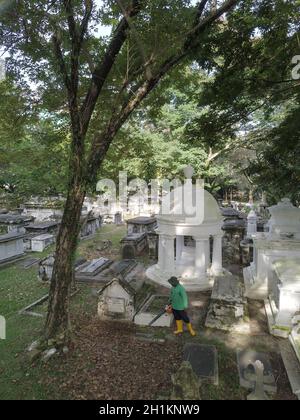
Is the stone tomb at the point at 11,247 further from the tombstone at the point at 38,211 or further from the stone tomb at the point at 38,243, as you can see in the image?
the tombstone at the point at 38,211

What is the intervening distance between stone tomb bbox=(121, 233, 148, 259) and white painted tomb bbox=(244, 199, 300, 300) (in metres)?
6.73

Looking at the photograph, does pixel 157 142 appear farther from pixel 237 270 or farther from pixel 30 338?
pixel 30 338

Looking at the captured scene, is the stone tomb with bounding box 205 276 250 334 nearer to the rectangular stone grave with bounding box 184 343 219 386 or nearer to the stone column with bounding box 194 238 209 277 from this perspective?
the rectangular stone grave with bounding box 184 343 219 386

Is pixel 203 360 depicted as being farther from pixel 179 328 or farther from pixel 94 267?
pixel 94 267

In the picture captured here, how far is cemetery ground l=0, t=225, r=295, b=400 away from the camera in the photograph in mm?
5695

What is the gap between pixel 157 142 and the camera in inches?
1004

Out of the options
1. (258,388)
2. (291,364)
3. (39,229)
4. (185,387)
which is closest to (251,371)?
(258,388)

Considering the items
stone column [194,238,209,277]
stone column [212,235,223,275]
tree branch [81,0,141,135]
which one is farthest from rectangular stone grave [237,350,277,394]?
tree branch [81,0,141,135]

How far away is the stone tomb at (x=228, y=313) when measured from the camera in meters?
8.20
